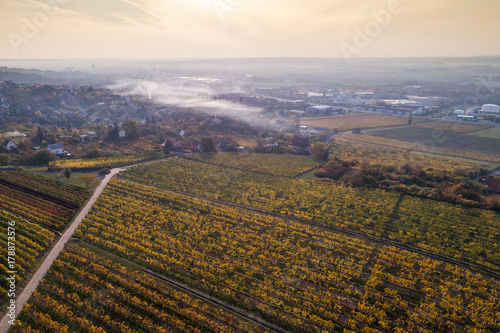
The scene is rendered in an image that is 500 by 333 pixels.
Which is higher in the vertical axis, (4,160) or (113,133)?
(113,133)

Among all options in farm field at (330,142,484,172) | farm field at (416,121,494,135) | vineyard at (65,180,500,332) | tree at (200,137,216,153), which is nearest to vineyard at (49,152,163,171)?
tree at (200,137,216,153)

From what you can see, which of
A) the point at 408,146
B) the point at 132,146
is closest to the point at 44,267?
the point at 132,146

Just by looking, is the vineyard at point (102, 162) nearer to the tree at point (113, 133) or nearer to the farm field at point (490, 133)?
the tree at point (113, 133)

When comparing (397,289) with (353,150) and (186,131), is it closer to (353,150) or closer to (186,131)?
(353,150)

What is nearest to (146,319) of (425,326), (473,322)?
(425,326)

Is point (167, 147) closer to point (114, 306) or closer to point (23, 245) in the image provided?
point (23, 245)

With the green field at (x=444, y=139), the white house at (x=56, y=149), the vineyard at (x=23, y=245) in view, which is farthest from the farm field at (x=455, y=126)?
the vineyard at (x=23, y=245)
